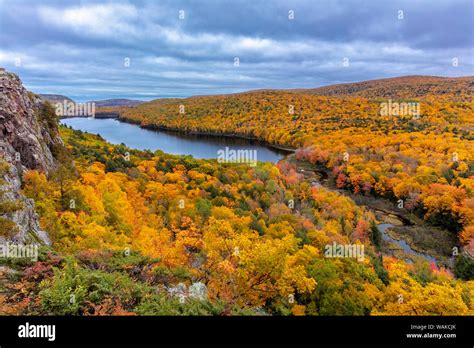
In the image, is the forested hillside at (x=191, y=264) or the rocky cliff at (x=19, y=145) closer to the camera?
the forested hillside at (x=191, y=264)

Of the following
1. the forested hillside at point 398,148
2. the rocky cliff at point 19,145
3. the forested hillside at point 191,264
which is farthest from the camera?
the forested hillside at point 398,148

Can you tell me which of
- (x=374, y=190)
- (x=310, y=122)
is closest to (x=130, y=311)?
(x=374, y=190)

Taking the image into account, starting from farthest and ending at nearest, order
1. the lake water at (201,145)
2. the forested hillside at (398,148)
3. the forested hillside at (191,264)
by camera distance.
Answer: the lake water at (201,145), the forested hillside at (398,148), the forested hillside at (191,264)

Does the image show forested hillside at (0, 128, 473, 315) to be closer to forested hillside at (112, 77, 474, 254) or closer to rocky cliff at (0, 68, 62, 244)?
rocky cliff at (0, 68, 62, 244)

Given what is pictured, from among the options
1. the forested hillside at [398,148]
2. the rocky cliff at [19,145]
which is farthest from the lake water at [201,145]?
the rocky cliff at [19,145]

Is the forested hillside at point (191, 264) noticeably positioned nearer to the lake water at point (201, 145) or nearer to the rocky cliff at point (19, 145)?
the rocky cliff at point (19, 145)

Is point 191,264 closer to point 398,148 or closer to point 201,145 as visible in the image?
point 398,148

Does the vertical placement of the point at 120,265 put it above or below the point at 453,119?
below

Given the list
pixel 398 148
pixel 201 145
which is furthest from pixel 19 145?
pixel 201 145

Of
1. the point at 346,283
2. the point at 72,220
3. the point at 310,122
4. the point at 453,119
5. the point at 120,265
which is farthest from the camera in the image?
the point at 310,122
